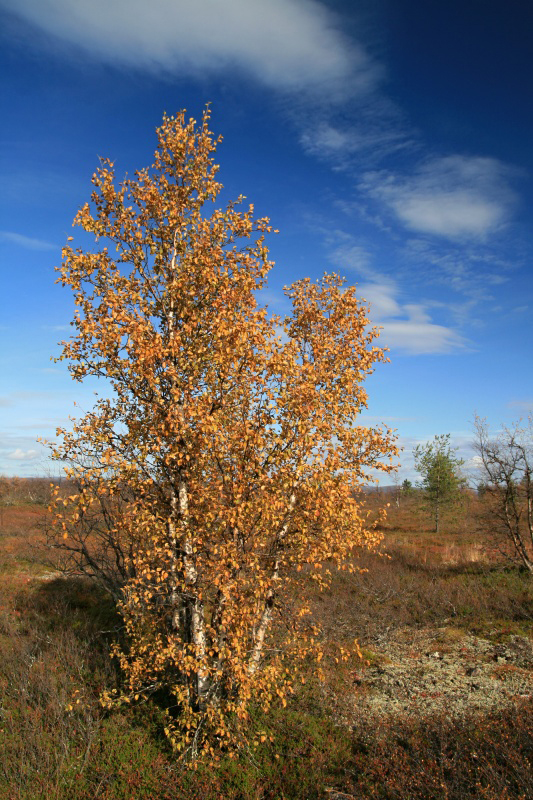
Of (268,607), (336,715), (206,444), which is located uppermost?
(206,444)

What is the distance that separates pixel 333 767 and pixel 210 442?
6559mm

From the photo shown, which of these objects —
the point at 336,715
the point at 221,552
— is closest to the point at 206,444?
the point at 221,552

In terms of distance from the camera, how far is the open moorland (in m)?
8.16

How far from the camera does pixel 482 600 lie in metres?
18.4

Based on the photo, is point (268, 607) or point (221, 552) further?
point (268, 607)

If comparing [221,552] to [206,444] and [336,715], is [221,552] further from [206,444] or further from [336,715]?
[336,715]

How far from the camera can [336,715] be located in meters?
10.7

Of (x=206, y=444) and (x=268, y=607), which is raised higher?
(x=206, y=444)

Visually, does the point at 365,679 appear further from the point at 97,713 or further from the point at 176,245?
the point at 176,245

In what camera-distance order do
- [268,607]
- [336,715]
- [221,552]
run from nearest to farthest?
[221,552], [268,607], [336,715]

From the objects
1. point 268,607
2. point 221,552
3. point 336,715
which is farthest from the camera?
point 336,715

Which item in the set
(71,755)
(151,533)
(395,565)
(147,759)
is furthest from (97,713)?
(395,565)

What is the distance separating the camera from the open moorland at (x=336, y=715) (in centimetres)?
816

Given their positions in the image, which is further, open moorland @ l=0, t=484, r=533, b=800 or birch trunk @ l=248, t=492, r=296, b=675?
birch trunk @ l=248, t=492, r=296, b=675
